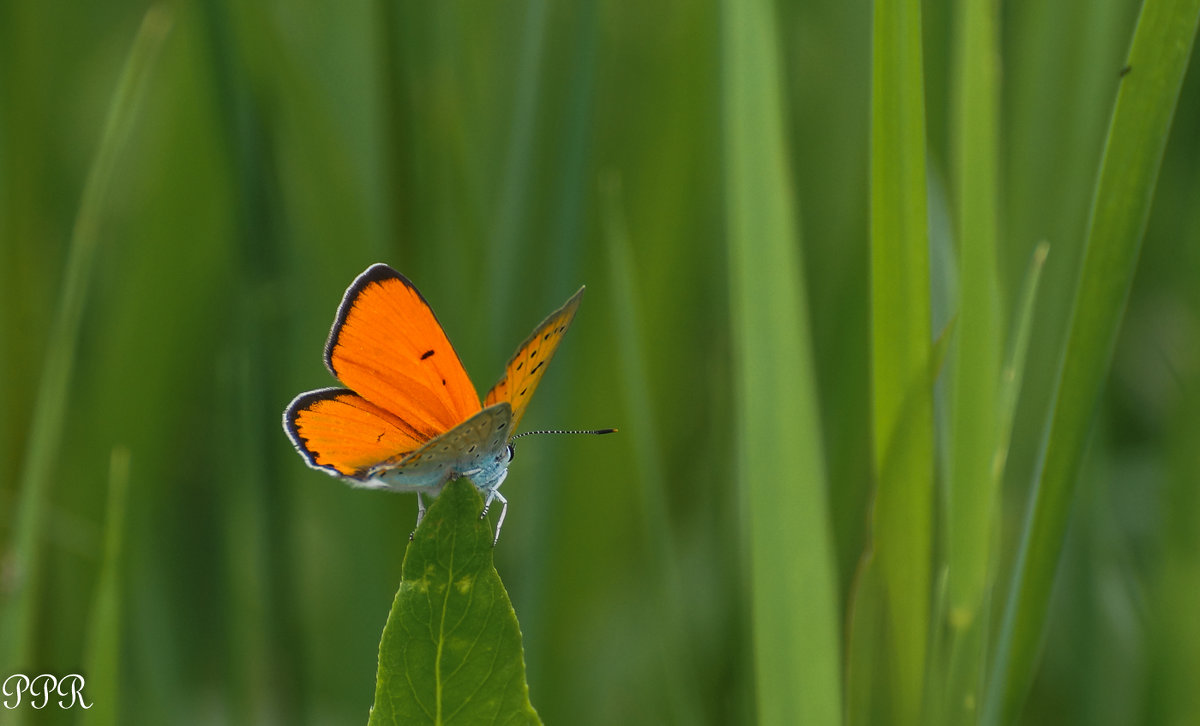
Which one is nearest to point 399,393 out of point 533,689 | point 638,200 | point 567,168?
point 567,168

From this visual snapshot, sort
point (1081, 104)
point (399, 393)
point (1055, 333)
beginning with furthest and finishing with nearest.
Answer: point (1055, 333), point (1081, 104), point (399, 393)

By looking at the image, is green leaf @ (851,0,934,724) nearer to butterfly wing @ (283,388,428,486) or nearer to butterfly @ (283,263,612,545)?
butterfly @ (283,263,612,545)

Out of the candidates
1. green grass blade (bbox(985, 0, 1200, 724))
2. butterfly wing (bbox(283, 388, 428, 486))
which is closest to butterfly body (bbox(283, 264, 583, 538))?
butterfly wing (bbox(283, 388, 428, 486))

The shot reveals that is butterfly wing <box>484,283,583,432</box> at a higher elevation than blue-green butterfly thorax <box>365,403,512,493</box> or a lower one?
higher

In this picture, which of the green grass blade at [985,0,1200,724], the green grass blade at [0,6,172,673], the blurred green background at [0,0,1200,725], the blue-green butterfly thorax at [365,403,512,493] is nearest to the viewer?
the green grass blade at [985,0,1200,724]

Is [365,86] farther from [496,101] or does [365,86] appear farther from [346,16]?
[496,101]

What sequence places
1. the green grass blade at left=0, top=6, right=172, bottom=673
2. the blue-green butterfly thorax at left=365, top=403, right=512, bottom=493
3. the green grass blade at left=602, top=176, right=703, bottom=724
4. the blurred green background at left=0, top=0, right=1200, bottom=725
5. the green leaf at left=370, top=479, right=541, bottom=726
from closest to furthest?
the green leaf at left=370, top=479, right=541, bottom=726 < the blue-green butterfly thorax at left=365, top=403, right=512, bottom=493 < the green grass blade at left=0, top=6, right=172, bottom=673 < the green grass blade at left=602, top=176, right=703, bottom=724 < the blurred green background at left=0, top=0, right=1200, bottom=725

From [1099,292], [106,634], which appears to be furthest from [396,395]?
[1099,292]
